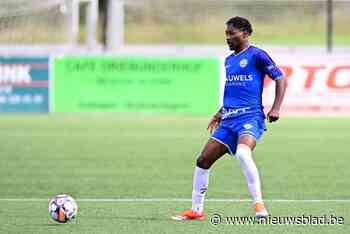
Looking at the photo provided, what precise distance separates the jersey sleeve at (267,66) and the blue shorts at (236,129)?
17.3 inches

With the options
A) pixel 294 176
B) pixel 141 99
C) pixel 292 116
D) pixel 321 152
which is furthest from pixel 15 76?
pixel 294 176

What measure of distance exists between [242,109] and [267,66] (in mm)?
474

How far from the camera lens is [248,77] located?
1005 cm

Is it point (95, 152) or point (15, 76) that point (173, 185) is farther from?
point (15, 76)

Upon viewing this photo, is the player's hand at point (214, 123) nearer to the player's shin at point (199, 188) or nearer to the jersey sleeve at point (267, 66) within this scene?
the player's shin at point (199, 188)

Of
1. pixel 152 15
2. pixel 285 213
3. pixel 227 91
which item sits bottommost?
pixel 285 213

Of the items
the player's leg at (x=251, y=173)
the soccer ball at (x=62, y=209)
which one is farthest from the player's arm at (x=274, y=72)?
the soccer ball at (x=62, y=209)

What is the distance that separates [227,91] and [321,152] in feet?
25.9

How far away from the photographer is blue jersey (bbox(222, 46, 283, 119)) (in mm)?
10031

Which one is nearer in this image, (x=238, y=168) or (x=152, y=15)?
(x=238, y=168)

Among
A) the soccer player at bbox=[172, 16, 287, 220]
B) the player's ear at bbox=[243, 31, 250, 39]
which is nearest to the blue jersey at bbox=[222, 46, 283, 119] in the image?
the soccer player at bbox=[172, 16, 287, 220]

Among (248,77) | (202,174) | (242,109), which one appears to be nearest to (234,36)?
(248,77)

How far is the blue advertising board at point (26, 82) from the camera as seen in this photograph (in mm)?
26016

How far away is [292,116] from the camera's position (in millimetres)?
25656
